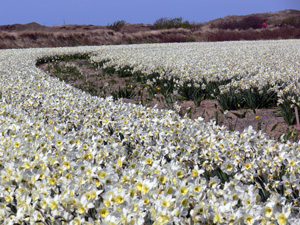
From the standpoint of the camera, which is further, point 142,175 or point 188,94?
point 188,94

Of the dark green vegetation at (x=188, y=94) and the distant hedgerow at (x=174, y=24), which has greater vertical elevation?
the distant hedgerow at (x=174, y=24)

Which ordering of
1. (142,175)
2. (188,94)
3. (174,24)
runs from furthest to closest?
(174,24), (188,94), (142,175)

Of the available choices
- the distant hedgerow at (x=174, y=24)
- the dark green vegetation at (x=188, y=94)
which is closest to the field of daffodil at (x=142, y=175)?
the dark green vegetation at (x=188, y=94)

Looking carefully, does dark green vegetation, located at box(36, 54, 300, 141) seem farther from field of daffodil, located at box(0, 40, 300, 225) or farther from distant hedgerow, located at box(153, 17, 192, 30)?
distant hedgerow, located at box(153, 17, 192, 30)

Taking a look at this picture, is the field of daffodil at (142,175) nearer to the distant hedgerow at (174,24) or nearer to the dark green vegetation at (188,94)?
the dark green vegetation at (188,94)

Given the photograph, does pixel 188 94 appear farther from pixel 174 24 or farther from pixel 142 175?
pixel 174 24

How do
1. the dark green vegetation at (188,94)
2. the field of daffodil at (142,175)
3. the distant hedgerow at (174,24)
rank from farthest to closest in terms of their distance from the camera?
the distant hedgerow at (174,24) → the dark green vegetation at (188,94) → the field of daffodil at (142,175)

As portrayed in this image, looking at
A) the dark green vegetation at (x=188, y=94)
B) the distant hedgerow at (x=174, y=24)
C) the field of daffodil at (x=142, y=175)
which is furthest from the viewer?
the distant hedgerow at (x=174, y=24)

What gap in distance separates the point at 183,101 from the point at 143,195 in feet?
21.1

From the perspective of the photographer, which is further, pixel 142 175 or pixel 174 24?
pixel 174 24

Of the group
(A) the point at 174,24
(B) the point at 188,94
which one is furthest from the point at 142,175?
(A) the point at 174,24

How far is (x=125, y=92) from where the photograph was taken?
971cm

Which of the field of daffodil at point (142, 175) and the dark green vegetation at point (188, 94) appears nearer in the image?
the field of daffodil at point (142, 175)

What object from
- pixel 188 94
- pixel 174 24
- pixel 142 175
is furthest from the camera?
pixel 174 24
